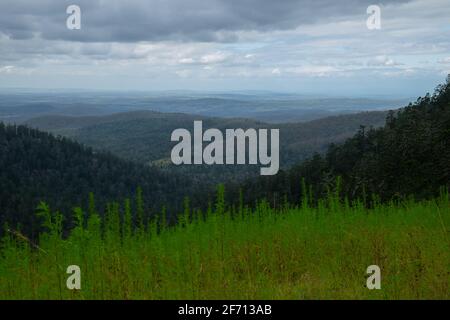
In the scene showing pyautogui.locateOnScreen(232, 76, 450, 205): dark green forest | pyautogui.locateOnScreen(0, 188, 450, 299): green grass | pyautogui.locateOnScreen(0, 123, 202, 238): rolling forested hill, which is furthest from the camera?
pyautogui.locateOnScreen(0, 123, 202, 238): rolling forested hill

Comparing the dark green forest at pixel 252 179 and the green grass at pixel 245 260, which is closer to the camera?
the green grass at pixel 245 260

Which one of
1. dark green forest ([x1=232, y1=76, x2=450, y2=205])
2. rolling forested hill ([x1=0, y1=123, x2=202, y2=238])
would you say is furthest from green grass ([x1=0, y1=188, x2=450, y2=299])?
rolling forested hill ([x1=0, y1=123, x2=202, y2=238])

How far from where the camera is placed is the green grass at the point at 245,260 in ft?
20.0

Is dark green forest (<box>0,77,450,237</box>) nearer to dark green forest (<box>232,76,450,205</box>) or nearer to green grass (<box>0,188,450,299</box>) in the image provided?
dark green forest (<box>232,76,450,205</box>)

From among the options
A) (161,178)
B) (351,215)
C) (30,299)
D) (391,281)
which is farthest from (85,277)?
(161,178)

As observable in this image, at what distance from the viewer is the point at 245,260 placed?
729 cm

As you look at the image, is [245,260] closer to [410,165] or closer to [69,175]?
[410,165]

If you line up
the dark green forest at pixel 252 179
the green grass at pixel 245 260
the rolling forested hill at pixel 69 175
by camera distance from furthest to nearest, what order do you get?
the rolling forested hill at pixel 69 175 < the dark green forest at pixel 252 179 < the green grass at pixel 245 260

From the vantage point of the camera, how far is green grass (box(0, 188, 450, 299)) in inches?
240

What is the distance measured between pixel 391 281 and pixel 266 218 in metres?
3.33

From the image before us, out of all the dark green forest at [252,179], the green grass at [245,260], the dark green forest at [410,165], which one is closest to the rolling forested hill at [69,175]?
the dark green forest at [252,179]

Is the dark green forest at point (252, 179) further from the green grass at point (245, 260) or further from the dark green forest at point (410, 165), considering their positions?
the green grass at point (245, 260)
